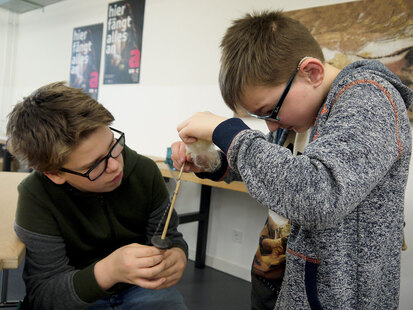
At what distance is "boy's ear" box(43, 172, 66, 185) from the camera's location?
1.02 m

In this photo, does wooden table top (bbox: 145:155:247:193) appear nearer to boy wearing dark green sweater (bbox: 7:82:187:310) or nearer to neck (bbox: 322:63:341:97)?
boy wearing dark green sweater (bbox: 7:82:187:310)

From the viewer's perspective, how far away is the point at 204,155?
986 millimetres

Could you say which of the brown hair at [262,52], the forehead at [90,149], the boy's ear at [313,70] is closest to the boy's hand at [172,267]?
the forehead at [90,149]

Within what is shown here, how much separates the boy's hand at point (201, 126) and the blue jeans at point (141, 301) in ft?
2.07

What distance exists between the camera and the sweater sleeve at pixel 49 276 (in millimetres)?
901

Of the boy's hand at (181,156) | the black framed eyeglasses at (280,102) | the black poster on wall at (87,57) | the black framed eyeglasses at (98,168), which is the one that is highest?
the black poster on wall at (87,57)

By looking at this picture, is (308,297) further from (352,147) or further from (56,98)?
(56,98)

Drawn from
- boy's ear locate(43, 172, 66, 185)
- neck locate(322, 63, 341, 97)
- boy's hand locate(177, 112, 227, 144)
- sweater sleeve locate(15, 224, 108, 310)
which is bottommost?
sweater sleeve locate(15, 224, 108, 310)

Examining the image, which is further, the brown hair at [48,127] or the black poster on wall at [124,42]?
the black poster on wall at [124,42]

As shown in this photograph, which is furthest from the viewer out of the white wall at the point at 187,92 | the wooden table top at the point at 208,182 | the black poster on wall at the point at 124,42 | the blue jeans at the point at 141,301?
the black poster on wall at the point at 124,42

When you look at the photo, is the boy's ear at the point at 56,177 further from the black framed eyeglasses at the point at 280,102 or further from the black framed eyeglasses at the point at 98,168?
the black framed eyeglasses at the point at 280,102

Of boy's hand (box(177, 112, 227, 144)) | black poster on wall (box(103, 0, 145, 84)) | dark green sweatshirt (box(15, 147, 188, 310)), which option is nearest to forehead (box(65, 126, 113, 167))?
dark green sweatshirt (box(15, 147, 188, 310))

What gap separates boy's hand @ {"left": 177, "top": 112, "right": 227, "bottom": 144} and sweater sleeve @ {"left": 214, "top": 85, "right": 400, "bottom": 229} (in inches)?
4.3

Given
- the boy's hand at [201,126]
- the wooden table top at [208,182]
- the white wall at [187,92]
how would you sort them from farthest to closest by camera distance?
the white wall at [187,92] → the wooden table top at [208,182] → the boy's hand at [201,126]
